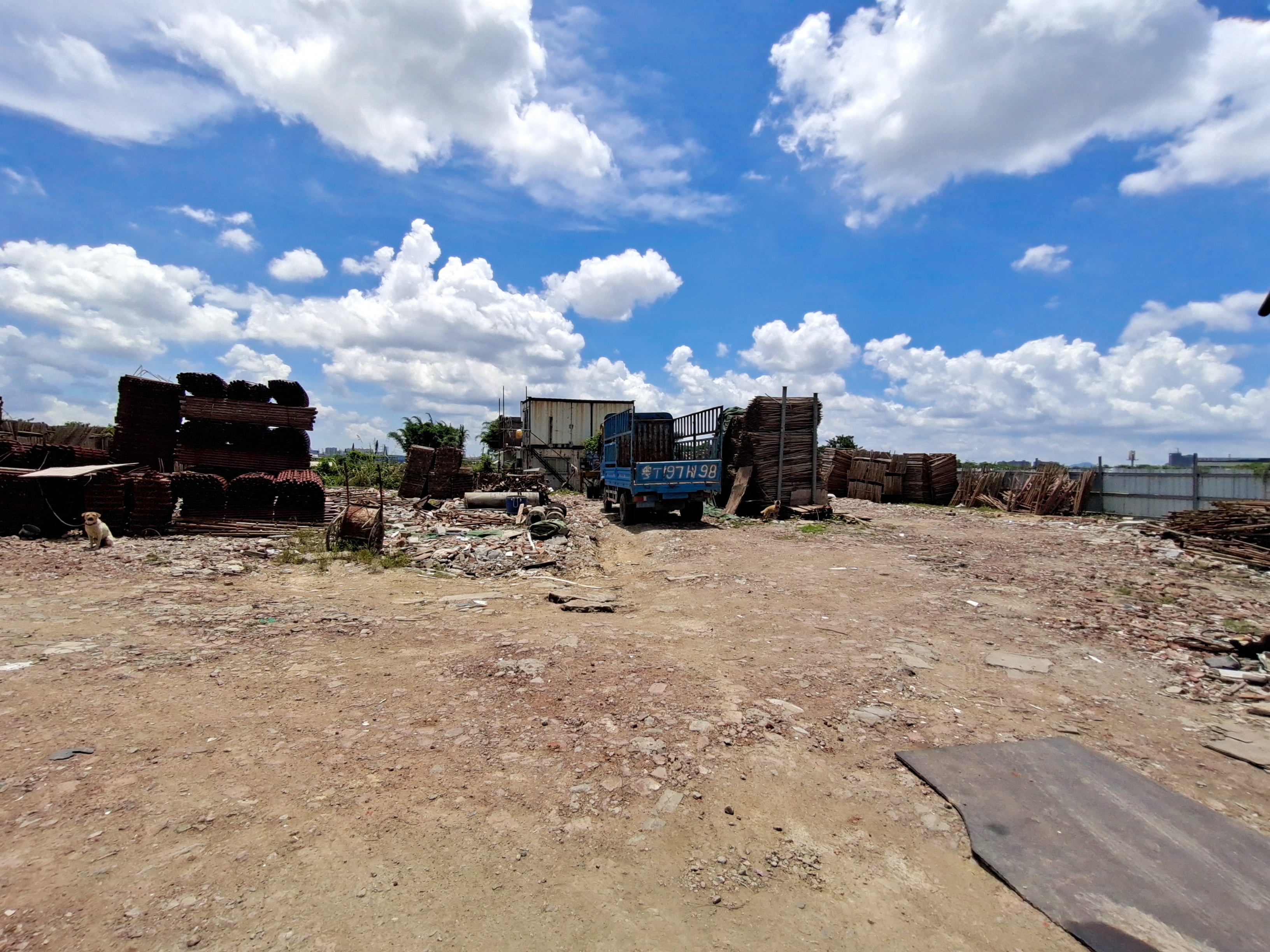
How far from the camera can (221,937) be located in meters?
1.99

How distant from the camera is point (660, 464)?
12336mm

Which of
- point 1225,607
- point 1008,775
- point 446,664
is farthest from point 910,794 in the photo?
point 1225,607

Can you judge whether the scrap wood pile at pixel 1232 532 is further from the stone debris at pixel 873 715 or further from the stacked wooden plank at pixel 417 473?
the stacked wooden plank at pixel 417 473

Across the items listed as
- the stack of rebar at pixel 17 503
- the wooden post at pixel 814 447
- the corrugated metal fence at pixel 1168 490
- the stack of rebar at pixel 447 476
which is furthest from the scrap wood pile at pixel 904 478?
the stack of rebar at pixel 17 503

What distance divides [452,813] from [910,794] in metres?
2.24

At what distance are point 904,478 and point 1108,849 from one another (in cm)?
2107

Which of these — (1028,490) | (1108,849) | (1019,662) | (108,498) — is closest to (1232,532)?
(1019,662)

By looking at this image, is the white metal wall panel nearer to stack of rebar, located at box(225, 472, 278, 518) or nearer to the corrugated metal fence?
stack of rebar, located at box(225, 472, 278, 518)

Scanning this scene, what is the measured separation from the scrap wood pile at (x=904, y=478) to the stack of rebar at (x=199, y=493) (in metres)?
17.9

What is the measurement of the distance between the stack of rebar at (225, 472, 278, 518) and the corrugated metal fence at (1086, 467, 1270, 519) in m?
18.5

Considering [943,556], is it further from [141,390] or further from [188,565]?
[141,390]

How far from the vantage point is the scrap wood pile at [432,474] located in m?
17.4

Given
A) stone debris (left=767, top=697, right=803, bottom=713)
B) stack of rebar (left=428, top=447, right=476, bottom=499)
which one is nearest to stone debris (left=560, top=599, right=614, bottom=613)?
stone debris (left=767, top=697, right=803, bottom=713)

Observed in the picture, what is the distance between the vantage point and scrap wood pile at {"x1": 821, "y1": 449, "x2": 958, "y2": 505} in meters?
21.4
